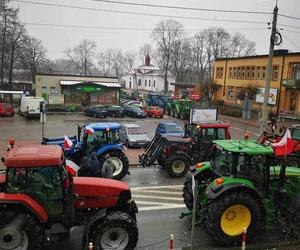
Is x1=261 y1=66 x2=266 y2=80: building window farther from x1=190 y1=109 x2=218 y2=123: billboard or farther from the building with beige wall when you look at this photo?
x1=190 y1=109 x2=218 y2=123: billboard

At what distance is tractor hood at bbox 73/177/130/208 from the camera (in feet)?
26.8

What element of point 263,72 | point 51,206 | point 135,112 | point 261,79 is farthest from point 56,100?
point 51,206

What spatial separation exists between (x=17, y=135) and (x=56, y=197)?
66.4ft

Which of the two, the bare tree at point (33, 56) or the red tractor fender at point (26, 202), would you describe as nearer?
the red tractor fender at point (26, 202)

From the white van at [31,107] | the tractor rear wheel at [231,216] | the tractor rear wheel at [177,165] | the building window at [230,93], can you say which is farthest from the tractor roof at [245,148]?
the building window at [230,93]

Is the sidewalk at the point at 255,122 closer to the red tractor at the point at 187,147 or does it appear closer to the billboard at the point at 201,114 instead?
the billboard at the point at 201,114

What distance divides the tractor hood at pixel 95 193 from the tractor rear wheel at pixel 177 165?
6.88 m

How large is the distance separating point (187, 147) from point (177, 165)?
1133mm

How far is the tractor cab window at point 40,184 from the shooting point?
7359 mm

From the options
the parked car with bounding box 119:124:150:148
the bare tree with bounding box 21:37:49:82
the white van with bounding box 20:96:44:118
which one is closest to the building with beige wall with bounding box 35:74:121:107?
the white van with bounding box 20:96:44:118

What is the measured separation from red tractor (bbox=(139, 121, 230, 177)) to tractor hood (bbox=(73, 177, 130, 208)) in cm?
724

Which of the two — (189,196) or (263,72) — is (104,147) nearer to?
(189,196)

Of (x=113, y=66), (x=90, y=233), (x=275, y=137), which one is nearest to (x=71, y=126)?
(x=275, y=137)

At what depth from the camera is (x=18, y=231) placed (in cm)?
733
